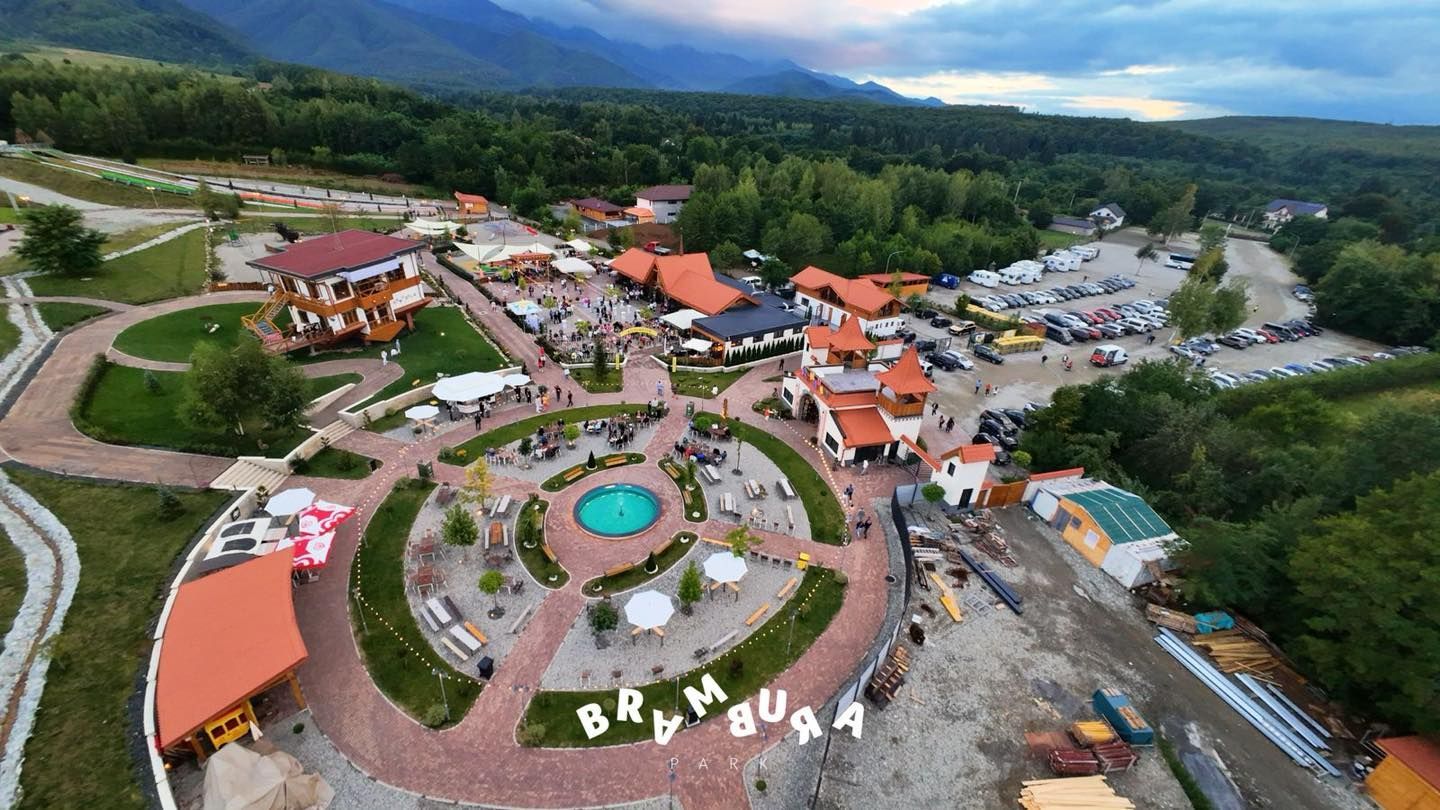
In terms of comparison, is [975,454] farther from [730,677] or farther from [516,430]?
[516,430]

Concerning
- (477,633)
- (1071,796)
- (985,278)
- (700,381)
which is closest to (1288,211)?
(985,278)

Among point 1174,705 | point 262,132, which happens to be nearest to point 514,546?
point 1174,705

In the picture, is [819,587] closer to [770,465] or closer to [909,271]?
[770,465]

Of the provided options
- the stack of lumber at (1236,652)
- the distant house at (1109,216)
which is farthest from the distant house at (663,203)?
the stack of lumber at (1236,652)

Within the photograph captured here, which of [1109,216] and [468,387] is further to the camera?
[1109,216]

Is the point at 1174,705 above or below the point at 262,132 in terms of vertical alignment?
below

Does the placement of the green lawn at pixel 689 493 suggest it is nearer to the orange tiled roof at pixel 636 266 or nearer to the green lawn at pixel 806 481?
the green lawn at pixel 806 481
